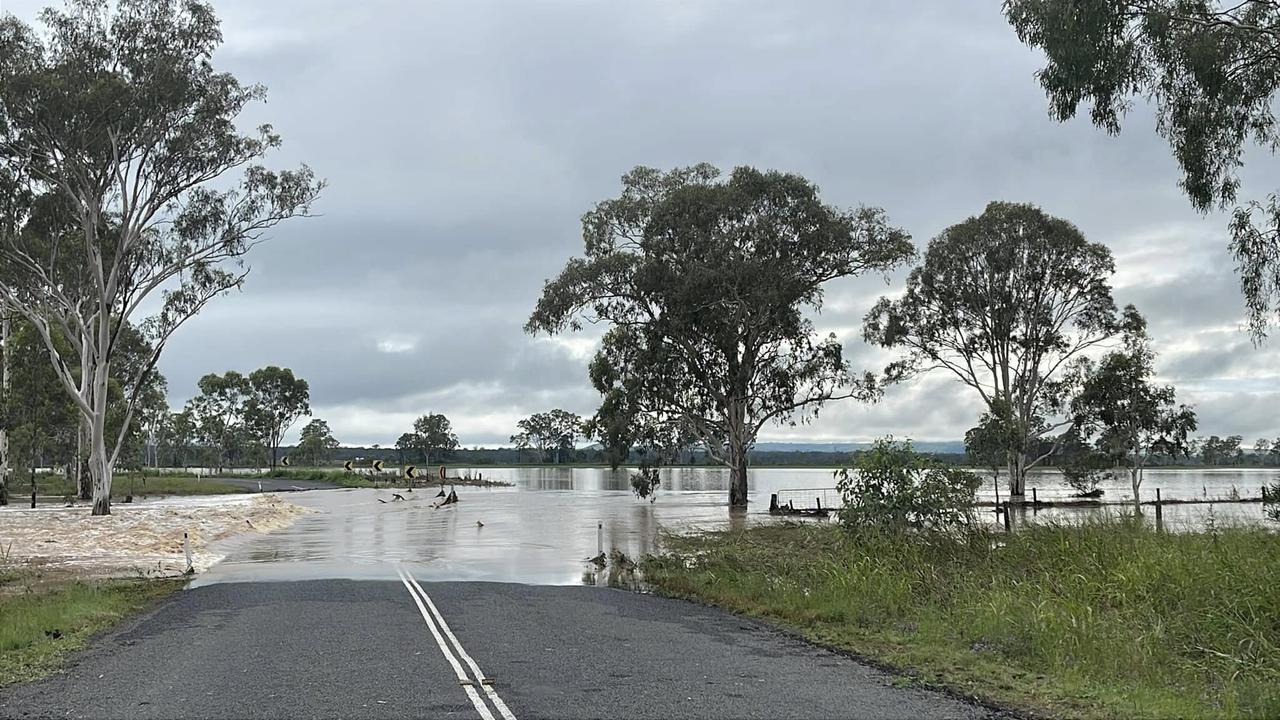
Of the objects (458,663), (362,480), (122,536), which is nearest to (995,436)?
(122,536)

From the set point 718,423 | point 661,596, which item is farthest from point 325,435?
point 661,596

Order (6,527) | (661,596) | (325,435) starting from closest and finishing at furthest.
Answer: (661,596), (6,527), (325,435)

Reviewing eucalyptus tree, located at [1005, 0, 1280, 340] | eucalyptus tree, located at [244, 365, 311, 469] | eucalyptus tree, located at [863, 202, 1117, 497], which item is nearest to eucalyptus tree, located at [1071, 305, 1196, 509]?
eucalyptus tree, located at [863, 202, 1117, 497]

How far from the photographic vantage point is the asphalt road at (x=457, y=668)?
8.71 metres

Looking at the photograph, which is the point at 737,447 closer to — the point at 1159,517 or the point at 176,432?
the point at 1159,517

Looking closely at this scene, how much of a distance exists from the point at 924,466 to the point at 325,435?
158 m

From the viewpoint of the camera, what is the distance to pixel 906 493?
17219 millimetres

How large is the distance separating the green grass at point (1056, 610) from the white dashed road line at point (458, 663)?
428 cm

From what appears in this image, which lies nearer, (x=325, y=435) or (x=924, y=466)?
(x=924, y=466)

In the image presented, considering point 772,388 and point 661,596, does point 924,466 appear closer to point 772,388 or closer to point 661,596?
point 661,596

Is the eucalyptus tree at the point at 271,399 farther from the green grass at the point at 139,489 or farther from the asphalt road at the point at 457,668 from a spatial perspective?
the asphalt road at the point at 457,668

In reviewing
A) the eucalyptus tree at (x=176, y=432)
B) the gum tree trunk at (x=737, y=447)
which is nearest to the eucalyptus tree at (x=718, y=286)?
the gum tree trunk at (x=737, y=447)

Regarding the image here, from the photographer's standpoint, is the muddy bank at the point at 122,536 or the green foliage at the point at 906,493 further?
the muddy bank at the point at 122,536

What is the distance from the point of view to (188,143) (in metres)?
37.2
